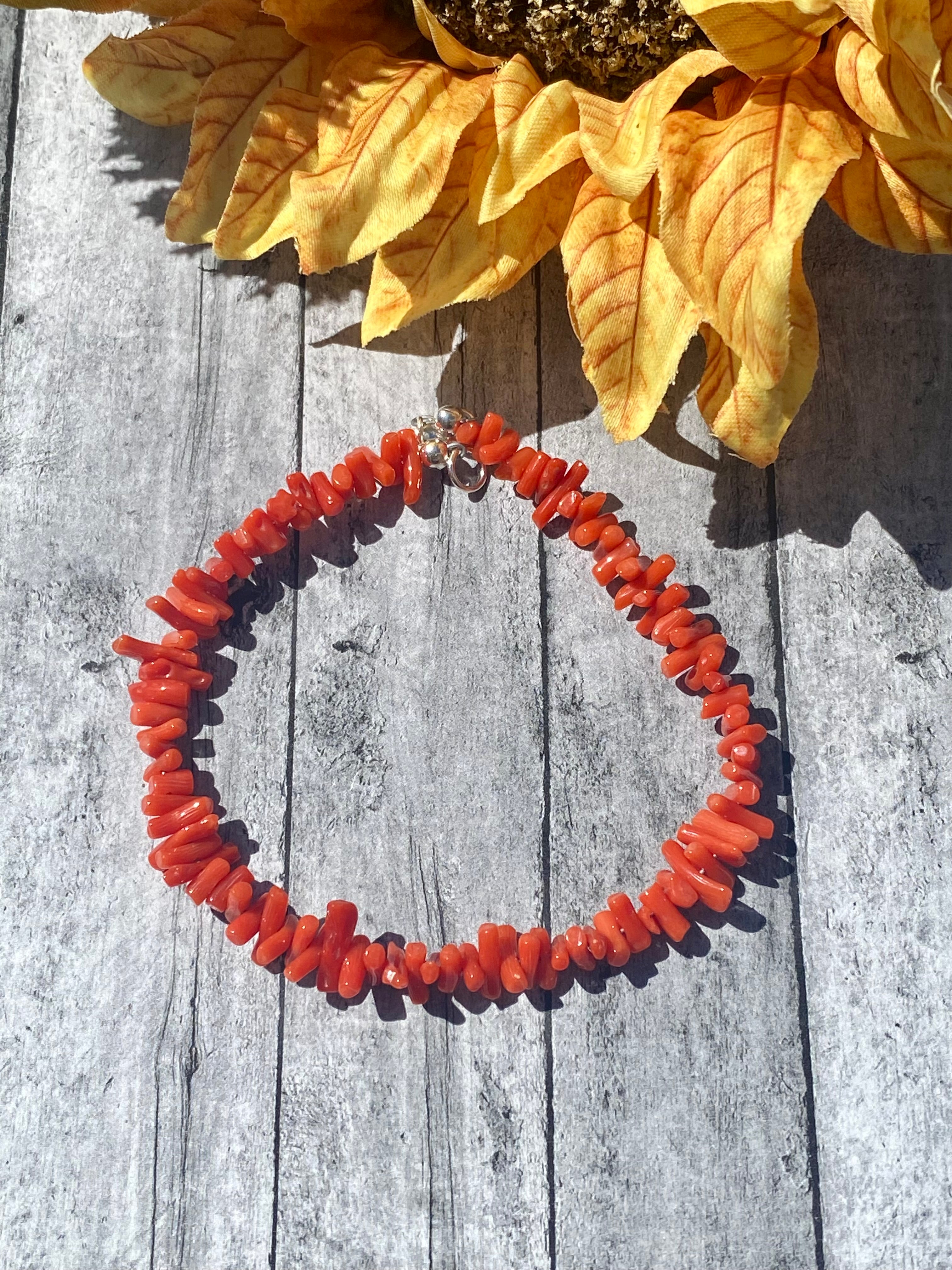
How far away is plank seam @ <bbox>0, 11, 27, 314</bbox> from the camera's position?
2.57 ft

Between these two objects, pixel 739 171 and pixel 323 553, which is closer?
pixel 739 171

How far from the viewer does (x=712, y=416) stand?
2.02 feet

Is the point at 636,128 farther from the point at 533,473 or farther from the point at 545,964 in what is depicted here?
the point at 545,964

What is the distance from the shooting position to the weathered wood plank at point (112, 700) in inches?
25.6

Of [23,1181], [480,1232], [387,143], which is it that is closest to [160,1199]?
[23,1181]

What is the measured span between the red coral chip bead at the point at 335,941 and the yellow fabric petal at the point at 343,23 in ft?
1.67

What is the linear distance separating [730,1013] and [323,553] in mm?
392

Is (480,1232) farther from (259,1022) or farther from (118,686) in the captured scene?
(118,686)

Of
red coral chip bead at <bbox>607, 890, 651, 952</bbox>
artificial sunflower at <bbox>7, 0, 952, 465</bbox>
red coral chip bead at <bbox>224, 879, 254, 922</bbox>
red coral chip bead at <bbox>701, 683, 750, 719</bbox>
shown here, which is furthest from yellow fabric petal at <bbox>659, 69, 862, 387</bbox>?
red coral chip bead at <bbox>224, 879, 254, 922</bbox>

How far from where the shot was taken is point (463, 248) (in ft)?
2.09

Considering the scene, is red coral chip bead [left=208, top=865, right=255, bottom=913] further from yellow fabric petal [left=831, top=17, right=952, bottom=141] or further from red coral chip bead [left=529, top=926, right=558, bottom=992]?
yellow fabric petal [left=831, top=17, right=952, bottom=141]

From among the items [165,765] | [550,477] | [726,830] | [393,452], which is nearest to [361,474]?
[393,452]

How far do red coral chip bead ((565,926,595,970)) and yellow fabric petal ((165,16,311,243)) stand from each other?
0.48m

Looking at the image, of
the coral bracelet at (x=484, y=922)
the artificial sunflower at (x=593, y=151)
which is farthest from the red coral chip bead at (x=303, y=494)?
the artificial sunflower at (x=593, y=151)
